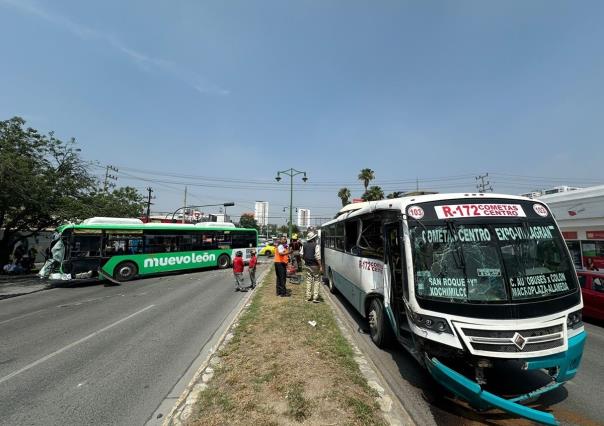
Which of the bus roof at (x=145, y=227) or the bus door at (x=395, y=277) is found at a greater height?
the bus roof at (x=145, y=227)

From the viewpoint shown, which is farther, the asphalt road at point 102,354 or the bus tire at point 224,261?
the bus tire at point 224,261

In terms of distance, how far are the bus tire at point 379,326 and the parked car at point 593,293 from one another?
5.92 m

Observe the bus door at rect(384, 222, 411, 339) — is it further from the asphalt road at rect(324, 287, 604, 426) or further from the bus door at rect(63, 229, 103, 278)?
the bus door at rect(63, 229, 103, 278)

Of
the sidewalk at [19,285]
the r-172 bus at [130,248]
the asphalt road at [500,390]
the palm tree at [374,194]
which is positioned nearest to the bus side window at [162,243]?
the r-172 bus at [130,248]

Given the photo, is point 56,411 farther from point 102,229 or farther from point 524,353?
point 102,229

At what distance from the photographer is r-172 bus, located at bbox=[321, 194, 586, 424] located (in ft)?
11.7

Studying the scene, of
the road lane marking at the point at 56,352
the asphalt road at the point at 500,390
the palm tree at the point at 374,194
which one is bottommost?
the road lane marking at the point at 56,352

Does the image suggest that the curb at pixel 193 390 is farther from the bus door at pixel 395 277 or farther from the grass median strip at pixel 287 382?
the bus door at pixel 395 277

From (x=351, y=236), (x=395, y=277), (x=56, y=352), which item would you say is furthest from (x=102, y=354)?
(x=351, y=236)

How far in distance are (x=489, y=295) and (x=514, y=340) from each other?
0.54 metres

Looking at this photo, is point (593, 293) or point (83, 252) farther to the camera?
point (83, 252)

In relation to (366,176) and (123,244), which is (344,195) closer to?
(366,176)

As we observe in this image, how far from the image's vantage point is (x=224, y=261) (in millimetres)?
22938

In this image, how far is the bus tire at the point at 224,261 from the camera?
2262 cm
